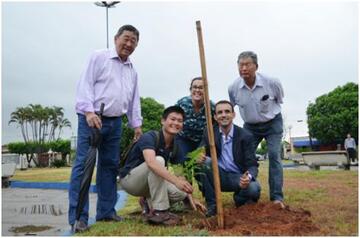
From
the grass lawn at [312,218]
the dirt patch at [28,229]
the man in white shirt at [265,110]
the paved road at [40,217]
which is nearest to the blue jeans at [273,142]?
the man in white shirt at [265,110]

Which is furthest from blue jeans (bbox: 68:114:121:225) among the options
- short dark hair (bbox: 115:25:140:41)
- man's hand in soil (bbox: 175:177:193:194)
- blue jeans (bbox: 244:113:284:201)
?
blue jeans (bbox: 244:113:284:201)

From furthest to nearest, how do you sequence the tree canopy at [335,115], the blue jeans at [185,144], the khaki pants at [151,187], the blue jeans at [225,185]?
the tree canopy at [335,115], the blue jeans at [185,144], the blue jeans at [225,185], the khaki pants at [151,187]

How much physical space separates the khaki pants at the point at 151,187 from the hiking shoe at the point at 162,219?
2.1 inches

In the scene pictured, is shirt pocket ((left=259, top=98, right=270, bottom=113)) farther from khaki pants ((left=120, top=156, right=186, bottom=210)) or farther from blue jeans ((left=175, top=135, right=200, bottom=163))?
khaki pants ((left=120, top=156, right=186, bottom=210))

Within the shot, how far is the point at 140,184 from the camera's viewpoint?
3754 millimetres

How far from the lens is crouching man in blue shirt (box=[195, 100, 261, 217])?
12.8ft

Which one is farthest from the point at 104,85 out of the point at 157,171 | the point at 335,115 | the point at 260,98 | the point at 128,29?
the point at 335,115

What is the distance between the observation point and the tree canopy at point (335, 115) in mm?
36375

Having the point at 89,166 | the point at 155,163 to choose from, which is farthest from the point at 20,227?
the point at 155,163

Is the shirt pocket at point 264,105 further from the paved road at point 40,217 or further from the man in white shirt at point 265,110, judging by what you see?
the paved road at point 40,217

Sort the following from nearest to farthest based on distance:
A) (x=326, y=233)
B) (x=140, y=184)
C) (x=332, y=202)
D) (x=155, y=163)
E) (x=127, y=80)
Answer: (x=326, y=233) < (x=155, y=163) < (x=140, y=184) < (x=127, y=80) < (x=332, y=202)

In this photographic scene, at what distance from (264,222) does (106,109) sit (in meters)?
Result: 1.67

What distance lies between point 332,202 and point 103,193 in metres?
2.48

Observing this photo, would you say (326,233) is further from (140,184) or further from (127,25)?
(127,25)
